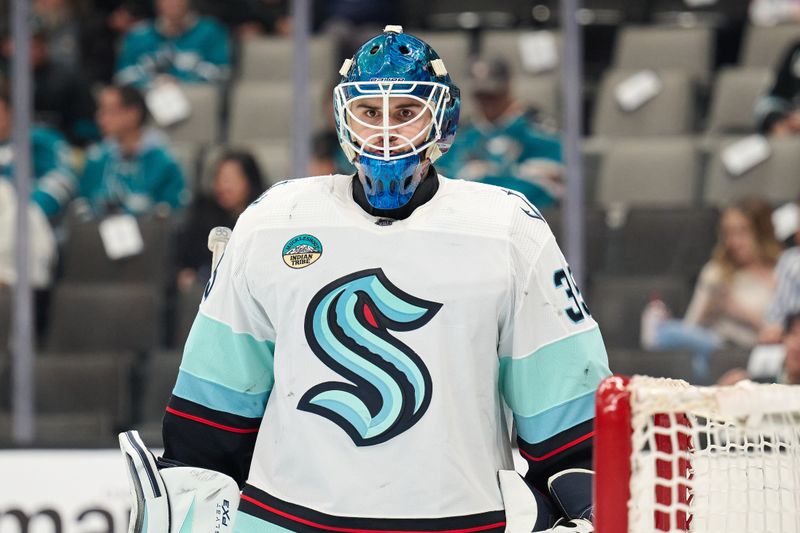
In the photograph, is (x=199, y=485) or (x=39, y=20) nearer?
(x=199, y=485)

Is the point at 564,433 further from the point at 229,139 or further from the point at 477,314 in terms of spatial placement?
the point at 229,139

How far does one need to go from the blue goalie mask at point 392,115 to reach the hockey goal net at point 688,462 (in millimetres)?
429

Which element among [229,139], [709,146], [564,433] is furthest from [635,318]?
[564,433]

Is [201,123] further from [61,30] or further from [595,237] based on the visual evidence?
[595,237]

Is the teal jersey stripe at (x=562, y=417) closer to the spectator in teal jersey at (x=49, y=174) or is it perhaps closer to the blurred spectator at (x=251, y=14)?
the spectator in teal jersey at (x=49, y=174)

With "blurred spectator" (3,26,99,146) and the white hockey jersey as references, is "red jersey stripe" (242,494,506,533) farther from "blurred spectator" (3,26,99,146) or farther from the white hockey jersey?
"blurred spectator" (3,26,99,146)

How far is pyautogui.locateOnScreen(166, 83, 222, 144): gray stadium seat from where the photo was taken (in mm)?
4852

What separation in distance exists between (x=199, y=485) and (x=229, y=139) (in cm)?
297

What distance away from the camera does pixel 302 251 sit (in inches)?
73.6

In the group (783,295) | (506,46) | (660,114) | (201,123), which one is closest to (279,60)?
(201,123)

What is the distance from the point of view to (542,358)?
185 centimetres

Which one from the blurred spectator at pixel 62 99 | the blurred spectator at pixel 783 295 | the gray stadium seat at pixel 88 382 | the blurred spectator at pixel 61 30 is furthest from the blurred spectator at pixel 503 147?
the blurred spectator at pixel 61 30

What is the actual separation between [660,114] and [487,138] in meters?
0.77

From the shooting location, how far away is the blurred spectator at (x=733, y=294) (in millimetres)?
3992
